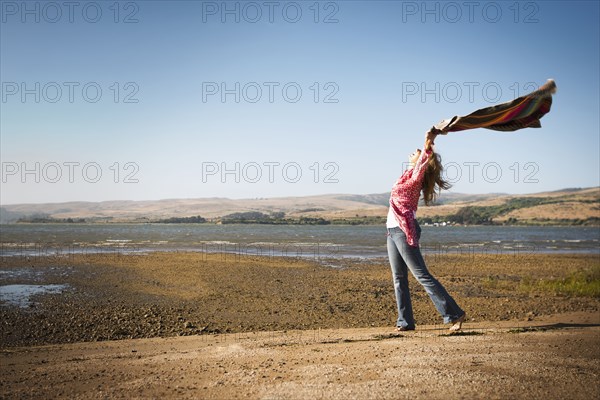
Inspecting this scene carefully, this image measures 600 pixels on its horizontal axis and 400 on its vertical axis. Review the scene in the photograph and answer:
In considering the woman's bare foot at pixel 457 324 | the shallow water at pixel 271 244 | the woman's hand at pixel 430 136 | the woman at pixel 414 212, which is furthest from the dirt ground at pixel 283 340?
the shallow water at pixel 271 244

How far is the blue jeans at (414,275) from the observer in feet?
21.6

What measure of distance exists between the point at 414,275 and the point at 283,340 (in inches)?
94.3

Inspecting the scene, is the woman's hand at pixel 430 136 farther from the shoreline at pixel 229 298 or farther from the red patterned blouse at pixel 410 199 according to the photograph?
the shoreline at pixel 229 298

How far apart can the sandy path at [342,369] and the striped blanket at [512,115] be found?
2.92 m

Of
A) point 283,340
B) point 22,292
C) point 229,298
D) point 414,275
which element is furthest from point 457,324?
point 22,292

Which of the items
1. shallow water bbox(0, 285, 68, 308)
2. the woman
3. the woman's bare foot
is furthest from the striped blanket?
shallow water bbox(0, 285, 68, 308)

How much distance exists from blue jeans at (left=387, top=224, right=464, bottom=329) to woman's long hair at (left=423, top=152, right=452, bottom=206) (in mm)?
484

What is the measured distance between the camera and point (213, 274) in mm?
19297

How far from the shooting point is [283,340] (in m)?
7.54

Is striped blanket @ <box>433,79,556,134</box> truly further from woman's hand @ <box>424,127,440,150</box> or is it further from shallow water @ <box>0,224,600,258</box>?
shallow water @ <box>0,224,600,258</box>

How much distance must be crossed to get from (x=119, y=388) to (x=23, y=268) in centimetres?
1926

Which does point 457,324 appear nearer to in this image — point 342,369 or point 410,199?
point 410,199

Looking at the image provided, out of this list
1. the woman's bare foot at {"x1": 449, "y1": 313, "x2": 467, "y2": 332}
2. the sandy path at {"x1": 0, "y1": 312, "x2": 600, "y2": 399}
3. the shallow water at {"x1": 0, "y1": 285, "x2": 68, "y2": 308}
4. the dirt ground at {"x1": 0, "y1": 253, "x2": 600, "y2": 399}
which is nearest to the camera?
the sandy path at {"x1": 0, "y1": 312, "x2": 600, "y2": 399}

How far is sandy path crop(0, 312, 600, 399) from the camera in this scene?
14.2 ft
